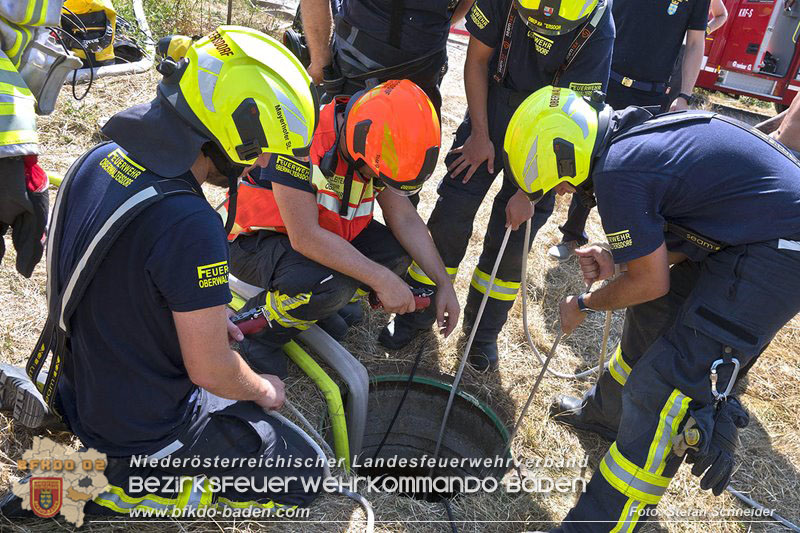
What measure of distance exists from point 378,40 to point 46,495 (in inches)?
112

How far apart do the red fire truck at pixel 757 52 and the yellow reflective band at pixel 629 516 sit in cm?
964

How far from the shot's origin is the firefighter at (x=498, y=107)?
3408 mm

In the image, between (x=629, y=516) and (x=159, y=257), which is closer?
(x=159, y=257)

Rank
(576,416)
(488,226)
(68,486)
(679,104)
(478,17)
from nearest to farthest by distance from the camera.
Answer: (68,486), (478,17), (576,416), (488,226), (679,104)

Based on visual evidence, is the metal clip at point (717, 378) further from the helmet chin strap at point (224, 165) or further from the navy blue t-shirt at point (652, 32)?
the navy blue t-shirt at point (652, 32)

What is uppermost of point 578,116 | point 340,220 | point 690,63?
point 690,63

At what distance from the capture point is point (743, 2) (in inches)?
406

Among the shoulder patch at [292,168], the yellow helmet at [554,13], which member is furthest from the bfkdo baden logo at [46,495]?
the yellow helmet at [554,13]

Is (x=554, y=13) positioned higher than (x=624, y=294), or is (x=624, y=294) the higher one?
(x=554, y=13)

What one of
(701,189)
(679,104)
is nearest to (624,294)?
(701,189)

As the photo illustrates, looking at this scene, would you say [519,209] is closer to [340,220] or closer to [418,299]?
[418,299]

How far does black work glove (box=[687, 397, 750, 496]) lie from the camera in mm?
2578

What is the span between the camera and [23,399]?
7.51 feet

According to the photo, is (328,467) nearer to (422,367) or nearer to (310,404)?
(310,404)
